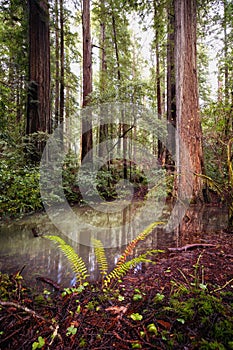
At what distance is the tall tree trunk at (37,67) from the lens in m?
6.16

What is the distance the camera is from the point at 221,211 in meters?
4.89

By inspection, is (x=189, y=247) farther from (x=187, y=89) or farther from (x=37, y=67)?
(x=37, y=67)

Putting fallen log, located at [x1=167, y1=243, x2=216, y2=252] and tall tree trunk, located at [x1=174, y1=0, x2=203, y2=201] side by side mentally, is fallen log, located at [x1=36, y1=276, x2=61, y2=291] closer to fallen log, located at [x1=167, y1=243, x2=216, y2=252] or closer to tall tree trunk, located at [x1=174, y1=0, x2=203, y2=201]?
fallen log, located at [x1=167, y1=243, x2=216, y2=252]

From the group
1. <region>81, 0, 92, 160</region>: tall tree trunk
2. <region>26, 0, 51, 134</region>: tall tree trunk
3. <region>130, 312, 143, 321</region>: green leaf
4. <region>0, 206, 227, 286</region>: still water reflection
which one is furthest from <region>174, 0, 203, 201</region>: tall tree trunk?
<region>81, 0, 92, 160</region>: tall tree trunk

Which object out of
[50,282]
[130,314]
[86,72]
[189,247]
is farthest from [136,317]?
[86,72]

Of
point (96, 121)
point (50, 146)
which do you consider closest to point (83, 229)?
point (50, 146)

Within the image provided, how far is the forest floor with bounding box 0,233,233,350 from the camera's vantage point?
108 cm

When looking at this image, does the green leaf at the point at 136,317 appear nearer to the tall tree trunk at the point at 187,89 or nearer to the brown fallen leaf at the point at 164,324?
the brown fallen leaf at the point at 164,324

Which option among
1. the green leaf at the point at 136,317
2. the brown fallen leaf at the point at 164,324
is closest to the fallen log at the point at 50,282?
the green leaf at the point at 136,317

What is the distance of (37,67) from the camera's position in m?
6.27

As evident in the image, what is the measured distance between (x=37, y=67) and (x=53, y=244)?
569 cm

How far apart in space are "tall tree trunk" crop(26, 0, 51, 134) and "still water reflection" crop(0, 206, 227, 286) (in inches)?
127

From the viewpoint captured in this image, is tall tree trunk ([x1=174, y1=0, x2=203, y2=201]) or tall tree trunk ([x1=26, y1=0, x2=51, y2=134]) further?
tall tree trunk ([x1=26, y1=0, x2=51, y2=134])

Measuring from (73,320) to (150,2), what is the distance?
7.31 meters
